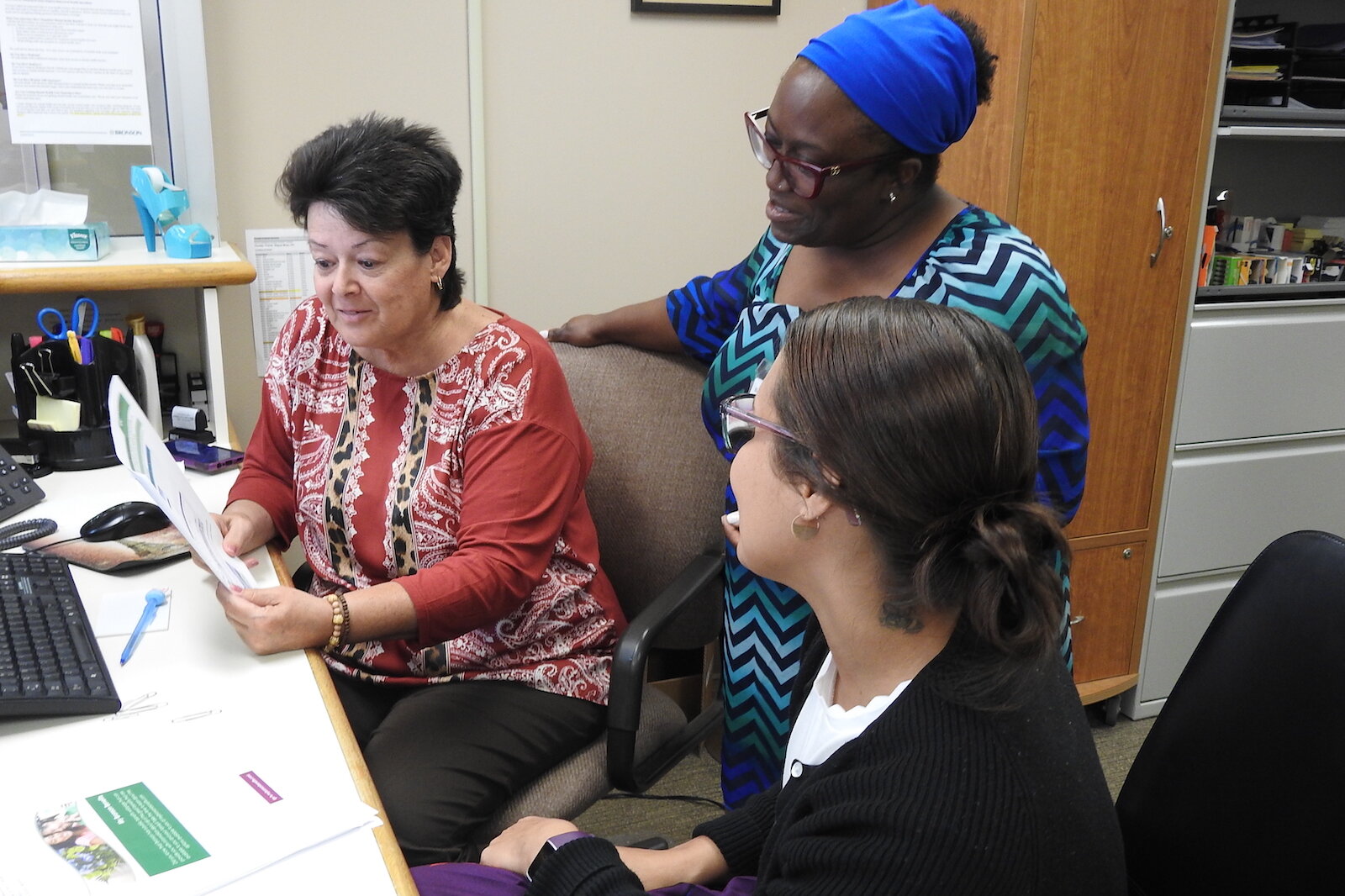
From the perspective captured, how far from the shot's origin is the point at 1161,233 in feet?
7.27

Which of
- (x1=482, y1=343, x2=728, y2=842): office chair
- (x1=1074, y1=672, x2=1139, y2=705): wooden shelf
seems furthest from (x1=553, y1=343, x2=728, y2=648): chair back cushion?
(x1=1074, y1=672, x2=1139, y2=705): wooden shelf

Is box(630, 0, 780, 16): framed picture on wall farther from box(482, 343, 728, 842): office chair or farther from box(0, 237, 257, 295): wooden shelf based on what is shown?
box(0, 237, 257, 295): wooden shelf

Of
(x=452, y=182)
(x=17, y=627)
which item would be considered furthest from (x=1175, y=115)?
(x=17, y=627)

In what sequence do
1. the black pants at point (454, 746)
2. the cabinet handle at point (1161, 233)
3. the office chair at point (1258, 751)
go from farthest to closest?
the cabinet handle at point (1161, 233) < the black pants at point (454, 746) < the office chair at point (1258, 751)

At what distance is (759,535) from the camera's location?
976mm

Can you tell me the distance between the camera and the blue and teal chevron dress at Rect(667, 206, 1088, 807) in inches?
52.0

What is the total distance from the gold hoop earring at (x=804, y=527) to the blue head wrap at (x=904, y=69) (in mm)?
599

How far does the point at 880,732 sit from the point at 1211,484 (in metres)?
1.93

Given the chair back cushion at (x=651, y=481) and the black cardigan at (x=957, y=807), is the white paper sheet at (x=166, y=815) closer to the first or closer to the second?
the black cardigan at (x=957, y=807)

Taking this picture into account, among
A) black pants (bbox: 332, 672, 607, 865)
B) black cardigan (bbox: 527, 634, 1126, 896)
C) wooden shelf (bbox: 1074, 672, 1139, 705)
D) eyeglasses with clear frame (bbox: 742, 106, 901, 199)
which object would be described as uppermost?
eyeglasses with clear frame (bbox: 742, 106, 901, 199)

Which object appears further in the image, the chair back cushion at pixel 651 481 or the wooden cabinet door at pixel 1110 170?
the wooden cabinet door at pixel 1110 170

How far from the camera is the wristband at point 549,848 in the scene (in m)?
1.05

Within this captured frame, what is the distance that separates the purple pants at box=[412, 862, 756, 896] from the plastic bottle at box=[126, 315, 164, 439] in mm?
1071

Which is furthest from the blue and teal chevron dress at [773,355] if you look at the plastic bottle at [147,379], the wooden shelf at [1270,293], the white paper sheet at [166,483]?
the wooden shelf at [1270,293]
